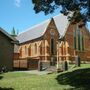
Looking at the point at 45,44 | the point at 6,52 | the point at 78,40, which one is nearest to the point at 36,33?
the point at 45,44

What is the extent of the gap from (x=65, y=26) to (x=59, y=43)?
4.08 metres

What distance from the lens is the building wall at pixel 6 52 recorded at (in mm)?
48619

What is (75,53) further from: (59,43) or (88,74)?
(88,74)

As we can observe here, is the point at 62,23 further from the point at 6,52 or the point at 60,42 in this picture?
the point at 6,52

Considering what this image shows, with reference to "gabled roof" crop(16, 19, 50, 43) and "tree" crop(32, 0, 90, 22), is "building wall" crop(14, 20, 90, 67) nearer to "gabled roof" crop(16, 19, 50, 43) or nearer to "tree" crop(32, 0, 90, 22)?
"gabled roof" crop(16, 19, 50, 43)

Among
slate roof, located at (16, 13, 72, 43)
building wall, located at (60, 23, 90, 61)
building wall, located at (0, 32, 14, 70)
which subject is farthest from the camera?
slate roof, located at (16, 13, 72, 43)

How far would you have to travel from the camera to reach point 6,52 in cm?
4909

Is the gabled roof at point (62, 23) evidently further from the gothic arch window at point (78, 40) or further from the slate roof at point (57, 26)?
the gothic arch window at point (78, 40)

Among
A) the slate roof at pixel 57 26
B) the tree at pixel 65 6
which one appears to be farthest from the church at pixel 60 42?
the tree at pixel 65 6

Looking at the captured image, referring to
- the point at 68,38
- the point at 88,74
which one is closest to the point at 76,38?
the point at 68,38

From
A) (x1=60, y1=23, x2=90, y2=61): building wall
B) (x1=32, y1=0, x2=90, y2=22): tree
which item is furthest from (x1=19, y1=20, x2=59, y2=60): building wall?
(x1=32, y1=0, x2=90, y2=22): tree

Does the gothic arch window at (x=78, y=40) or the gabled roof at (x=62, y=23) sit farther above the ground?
the gabled roof at (x=62, y=23)

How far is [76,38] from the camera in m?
65.8

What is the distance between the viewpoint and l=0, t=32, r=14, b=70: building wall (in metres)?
48.6
